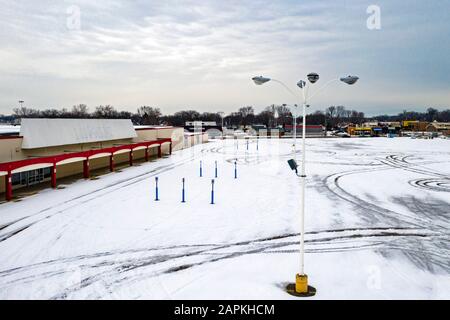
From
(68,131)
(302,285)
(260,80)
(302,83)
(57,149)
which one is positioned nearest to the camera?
(302,285)

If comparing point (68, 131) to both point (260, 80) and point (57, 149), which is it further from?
point (260, 80)

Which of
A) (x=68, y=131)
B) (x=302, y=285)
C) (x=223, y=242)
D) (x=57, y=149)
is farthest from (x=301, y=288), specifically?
(x=68, y=131)

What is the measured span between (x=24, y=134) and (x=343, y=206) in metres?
24.8

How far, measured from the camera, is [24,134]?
1113 inches

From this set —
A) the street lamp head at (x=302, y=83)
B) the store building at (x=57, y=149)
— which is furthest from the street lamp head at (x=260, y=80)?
the store building at (x=57, y=149)

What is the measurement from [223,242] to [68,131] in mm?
24864

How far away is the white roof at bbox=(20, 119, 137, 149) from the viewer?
2866 cm

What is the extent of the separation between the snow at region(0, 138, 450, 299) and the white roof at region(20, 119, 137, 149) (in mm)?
5489

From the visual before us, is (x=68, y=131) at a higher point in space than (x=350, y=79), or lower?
lower

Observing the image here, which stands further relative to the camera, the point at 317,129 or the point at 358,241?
the point at 317,129

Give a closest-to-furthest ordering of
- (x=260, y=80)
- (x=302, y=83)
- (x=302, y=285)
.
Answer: (x=302, y=285) → (x=260, y=80) → (x=302, y=83)

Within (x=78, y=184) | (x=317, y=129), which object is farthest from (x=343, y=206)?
(x=317, y=129)

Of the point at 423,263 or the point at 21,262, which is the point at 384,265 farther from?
the point at 21,262

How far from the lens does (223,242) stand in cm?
1489
